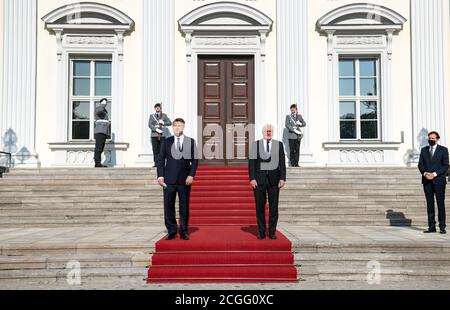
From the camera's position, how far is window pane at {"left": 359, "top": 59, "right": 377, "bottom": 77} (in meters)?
14.4

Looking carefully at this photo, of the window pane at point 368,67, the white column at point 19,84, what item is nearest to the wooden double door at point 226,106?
the window pane at point 368,67

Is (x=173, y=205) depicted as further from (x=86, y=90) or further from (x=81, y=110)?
(x=86, y=90)

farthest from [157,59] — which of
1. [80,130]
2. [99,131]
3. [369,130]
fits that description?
[369,130]

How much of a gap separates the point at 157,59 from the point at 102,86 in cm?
185

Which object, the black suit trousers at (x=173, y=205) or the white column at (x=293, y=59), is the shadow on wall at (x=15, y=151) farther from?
the black suit trousers at (x=173, y=205)

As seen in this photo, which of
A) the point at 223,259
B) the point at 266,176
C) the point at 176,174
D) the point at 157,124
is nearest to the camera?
the point at 223,259

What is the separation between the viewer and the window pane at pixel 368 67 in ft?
47.1

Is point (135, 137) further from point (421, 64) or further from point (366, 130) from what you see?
point (421, 64)

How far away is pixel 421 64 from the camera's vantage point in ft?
45.8

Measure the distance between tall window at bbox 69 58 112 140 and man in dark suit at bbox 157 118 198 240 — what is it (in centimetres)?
723

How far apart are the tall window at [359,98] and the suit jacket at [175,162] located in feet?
25.5

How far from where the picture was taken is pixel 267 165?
7.64m
